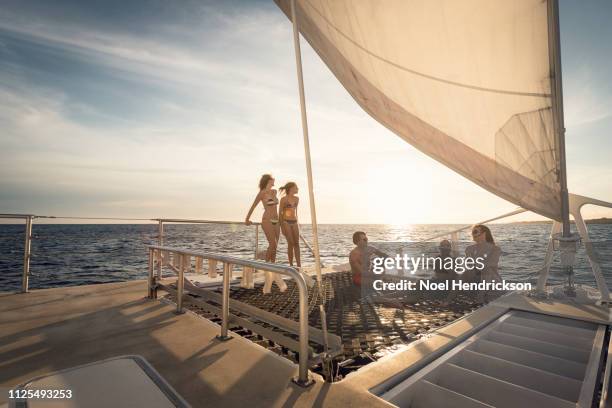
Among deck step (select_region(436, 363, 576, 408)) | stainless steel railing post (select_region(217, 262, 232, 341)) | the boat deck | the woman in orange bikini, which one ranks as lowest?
Answer: deck step (select_region(436, 363, 576, 408))

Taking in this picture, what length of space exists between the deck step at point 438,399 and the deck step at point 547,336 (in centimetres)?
226

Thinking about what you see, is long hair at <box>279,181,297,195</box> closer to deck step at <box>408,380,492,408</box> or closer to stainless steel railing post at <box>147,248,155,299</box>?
stainless steel railing post at <box>147,248,155,299</box>

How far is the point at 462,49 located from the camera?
148 inches

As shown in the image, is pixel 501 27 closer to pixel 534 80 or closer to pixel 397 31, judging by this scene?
pixel 534 80

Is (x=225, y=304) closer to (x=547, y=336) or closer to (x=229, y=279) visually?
(x=229, y=279)

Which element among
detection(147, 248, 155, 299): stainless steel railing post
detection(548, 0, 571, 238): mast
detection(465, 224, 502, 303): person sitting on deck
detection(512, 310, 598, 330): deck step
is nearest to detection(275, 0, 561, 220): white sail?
detection(548, 0, 571, 238): mast

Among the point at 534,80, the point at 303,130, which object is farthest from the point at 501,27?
the point at 303,130

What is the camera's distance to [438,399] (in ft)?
7.11

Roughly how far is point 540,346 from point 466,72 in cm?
351

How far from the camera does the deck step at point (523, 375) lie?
2.48 meters

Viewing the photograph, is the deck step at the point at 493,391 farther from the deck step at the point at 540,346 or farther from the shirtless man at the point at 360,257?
the shirtless man at the point at 360,257

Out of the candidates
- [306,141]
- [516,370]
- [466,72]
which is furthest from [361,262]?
[306,141]

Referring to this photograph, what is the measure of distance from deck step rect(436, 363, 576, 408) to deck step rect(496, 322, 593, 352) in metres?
1.75

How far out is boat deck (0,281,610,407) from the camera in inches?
82.4
